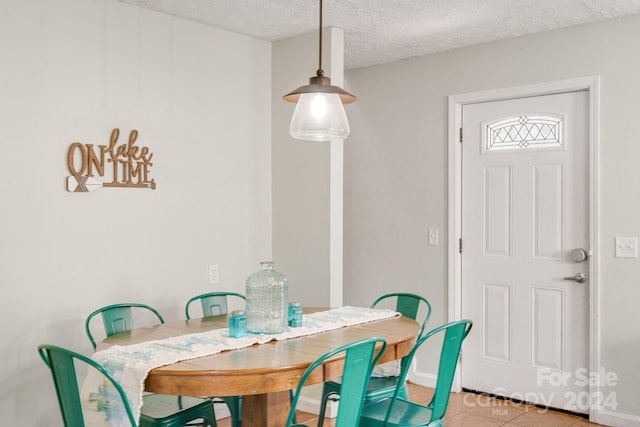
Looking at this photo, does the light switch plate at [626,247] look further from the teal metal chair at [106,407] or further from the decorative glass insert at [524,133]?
the teal metal chair at [106,407]

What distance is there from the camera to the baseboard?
3754 mm

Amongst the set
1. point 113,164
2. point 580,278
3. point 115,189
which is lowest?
point 580,278

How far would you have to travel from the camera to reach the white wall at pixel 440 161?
3.80m

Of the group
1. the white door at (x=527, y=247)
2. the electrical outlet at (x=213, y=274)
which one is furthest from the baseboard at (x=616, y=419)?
the electrical outlet at (x=213, y=274)

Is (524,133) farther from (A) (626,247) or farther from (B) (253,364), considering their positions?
(B) (253,364)

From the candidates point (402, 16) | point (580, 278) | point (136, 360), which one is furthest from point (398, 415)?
point (402, 16)

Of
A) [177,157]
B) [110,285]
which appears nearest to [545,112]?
[177,157]

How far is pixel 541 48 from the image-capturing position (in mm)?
4121

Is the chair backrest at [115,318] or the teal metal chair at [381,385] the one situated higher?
the chair backrest at [115,318]

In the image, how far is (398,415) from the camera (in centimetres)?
273

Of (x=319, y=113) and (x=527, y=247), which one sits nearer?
(x=319, y=113)

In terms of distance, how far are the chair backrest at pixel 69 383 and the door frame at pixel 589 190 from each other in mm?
2825

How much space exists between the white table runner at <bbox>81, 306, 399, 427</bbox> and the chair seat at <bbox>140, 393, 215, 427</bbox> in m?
0.32

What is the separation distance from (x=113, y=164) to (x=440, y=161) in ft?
7.35
